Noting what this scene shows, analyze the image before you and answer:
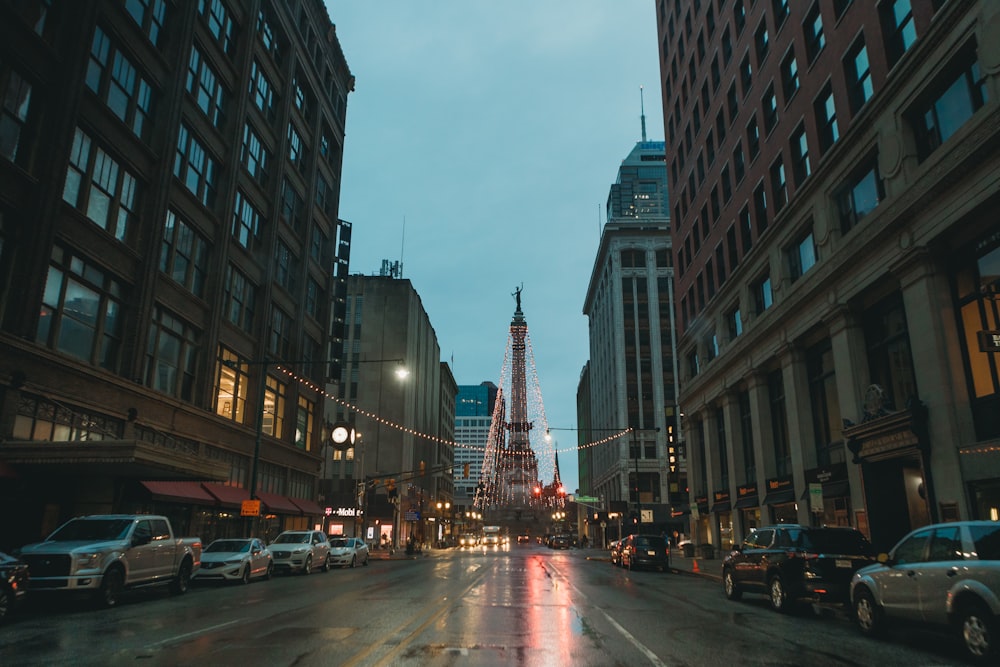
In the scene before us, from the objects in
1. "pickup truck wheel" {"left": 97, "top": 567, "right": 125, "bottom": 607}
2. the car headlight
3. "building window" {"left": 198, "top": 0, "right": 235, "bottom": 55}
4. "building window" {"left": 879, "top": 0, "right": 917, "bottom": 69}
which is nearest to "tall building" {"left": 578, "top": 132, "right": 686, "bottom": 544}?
"building window" {"left": 198, "top": 0, "right": 235, "bottom": 55}

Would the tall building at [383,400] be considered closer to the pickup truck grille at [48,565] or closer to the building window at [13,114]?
the building window at [13,114]

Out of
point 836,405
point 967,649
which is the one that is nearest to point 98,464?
point 967,649

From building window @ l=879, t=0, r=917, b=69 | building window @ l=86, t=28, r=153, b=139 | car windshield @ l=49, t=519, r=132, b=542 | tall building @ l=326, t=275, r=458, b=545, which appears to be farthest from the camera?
tall building @ l=326, t=275, r=458, b=545

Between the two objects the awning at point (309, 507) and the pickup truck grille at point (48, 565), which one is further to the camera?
the awning at point (309, 507)

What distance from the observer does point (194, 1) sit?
2995 cm

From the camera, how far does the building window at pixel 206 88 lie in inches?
1217

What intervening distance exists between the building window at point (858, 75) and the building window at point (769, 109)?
7.37 meters

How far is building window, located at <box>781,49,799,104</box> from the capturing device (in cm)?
3077

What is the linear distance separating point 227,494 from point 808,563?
25242 mm

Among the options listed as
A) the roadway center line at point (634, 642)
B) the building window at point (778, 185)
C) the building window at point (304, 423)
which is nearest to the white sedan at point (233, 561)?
the roadway center line at point (634, 642)

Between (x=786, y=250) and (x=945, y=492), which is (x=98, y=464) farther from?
(x=786, y=250)

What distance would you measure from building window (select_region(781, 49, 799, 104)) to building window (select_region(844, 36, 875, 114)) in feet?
16.7

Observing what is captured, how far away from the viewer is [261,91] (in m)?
38.9

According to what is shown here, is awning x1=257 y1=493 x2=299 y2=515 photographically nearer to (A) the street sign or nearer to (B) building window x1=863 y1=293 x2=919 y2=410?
(A) the street sign
